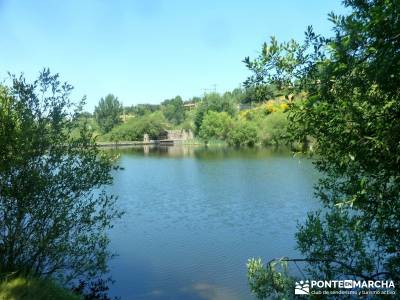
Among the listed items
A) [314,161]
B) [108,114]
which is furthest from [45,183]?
[108,114]

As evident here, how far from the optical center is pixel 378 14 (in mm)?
2576

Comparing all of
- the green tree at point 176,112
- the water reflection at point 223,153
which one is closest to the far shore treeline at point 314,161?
the water reflection at point 223,153

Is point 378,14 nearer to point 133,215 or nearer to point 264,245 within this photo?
point 264,245

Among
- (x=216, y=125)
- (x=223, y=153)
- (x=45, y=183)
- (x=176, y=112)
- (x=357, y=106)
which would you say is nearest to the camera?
(x=357, y=106)

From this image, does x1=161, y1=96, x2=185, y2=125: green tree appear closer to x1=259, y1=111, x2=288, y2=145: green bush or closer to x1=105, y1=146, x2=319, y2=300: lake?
x1=259, y1=111, x2=288, y2=145: green bush

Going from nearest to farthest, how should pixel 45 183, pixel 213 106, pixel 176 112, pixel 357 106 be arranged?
pixel 357 106 < pixel 45 183 < pixel 213 106 < pixel 176 112

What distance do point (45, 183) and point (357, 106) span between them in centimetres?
562

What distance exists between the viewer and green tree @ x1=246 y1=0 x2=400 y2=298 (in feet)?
8.96

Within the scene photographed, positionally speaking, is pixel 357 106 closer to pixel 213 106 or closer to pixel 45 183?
pixel 45 183

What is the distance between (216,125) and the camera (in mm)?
84688

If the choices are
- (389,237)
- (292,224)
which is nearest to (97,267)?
(389,237)

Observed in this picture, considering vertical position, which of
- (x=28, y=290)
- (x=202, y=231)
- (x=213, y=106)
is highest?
(x=213, y=106)

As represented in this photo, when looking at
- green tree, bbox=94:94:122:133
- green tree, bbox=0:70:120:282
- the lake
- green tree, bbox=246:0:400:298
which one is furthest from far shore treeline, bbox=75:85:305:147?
green tree, bbox=246:0:400:298

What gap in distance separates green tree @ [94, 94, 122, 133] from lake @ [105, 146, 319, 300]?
84.8 metres
